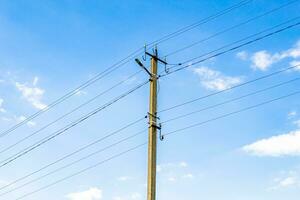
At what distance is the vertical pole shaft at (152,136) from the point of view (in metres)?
17.6

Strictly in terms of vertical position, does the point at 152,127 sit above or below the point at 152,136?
above

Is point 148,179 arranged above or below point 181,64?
below

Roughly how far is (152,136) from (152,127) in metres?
0.44

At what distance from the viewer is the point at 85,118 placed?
2417 centimetres

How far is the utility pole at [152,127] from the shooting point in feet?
58.0

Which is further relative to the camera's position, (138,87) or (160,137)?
(138,87)

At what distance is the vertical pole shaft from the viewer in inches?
695

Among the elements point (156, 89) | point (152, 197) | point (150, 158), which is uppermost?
point (156, 89)

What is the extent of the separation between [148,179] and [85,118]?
24.0 feet

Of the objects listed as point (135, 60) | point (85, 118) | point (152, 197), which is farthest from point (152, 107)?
point (85, 118)

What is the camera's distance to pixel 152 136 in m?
18.9

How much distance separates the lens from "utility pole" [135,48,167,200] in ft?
58.0

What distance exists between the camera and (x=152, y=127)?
19.2m

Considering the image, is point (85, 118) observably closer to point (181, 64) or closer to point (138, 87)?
point (138, 87)
